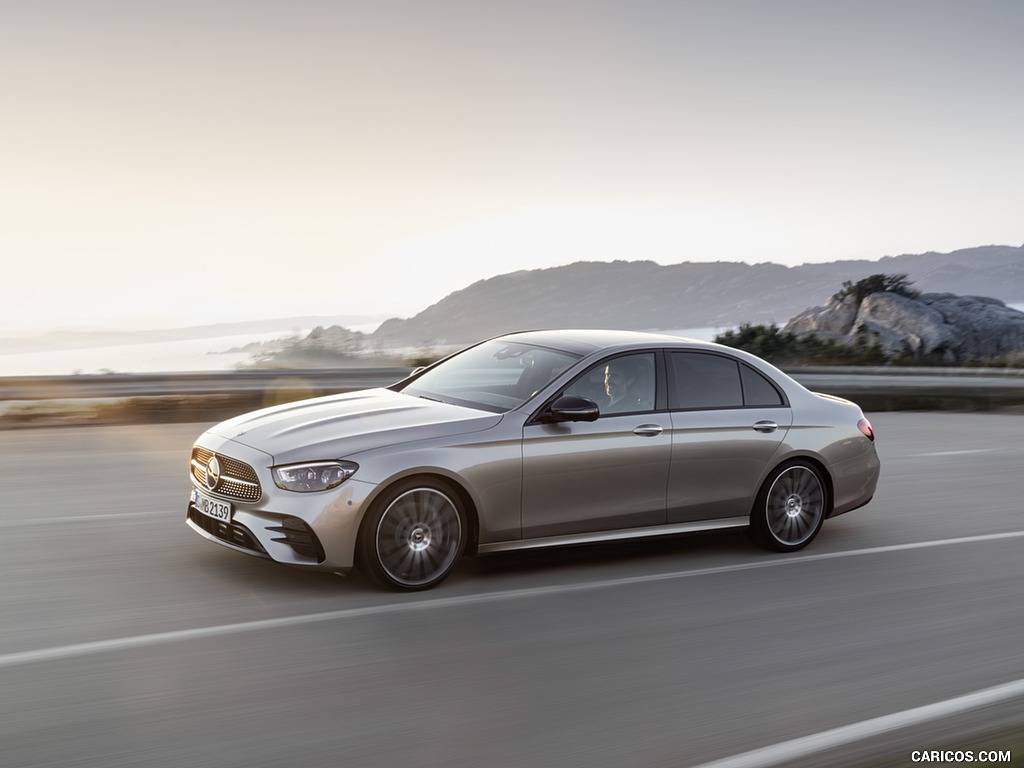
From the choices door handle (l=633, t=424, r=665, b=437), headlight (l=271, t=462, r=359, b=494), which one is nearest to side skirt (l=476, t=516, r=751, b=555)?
door handle (l=633, t=424, r=665, b=437)

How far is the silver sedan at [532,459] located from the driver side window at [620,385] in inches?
0.4

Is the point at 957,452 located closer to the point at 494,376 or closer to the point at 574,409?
the point at 494,376

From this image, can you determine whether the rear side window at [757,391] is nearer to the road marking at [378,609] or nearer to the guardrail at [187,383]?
the road marking at [378,609]

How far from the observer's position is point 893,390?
19.0m

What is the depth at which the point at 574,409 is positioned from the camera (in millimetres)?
6406

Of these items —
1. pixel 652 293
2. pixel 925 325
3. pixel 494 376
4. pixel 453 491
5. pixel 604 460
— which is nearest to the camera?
pixel 453 491

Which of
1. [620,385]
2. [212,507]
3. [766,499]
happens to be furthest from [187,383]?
[766,499]

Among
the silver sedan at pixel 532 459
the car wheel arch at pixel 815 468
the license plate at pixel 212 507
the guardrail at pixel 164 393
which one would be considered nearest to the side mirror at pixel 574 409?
the silver sedan at pixel 532 459

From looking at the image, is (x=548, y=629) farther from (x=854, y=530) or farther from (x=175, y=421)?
(x=175, y=421)

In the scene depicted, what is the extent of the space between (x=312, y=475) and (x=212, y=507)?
2.56ft

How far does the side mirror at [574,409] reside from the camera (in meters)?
6.42

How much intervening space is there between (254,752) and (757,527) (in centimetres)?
439

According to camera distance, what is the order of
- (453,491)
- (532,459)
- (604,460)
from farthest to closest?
(604,460) < (532,459) < (453,491)

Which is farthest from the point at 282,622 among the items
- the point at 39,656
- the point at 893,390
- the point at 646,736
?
the point at 893,390
